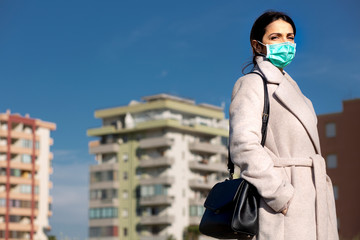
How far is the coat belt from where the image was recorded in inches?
129

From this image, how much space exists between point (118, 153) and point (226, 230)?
246 feet

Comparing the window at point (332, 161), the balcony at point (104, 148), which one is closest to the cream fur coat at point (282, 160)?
the window at point (332, 161)

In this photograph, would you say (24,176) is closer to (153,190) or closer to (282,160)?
(153,190)

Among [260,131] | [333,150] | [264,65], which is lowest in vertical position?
Result: [260,131]

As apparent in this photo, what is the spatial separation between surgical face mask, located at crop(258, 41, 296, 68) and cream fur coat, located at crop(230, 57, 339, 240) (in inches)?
3.6

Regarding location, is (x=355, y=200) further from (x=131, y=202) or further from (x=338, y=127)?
(x=131, y=202)

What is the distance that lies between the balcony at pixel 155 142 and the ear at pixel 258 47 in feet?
228

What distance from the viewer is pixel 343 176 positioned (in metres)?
53.8

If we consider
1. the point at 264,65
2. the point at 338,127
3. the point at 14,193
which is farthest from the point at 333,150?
the point at 264,65

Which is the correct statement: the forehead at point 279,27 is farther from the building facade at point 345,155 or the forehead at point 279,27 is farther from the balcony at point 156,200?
the balcony at point 156,200

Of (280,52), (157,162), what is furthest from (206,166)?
(280,52)

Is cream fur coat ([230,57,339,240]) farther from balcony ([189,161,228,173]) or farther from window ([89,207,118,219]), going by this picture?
window ([89,207,118,219])

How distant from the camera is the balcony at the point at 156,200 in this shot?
72875 millimetres

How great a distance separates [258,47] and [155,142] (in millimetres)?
70444
